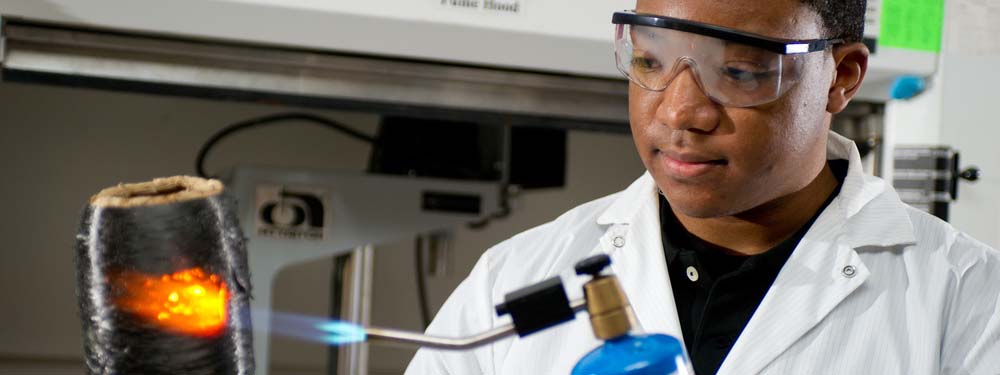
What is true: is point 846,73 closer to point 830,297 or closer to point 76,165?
point 830,297

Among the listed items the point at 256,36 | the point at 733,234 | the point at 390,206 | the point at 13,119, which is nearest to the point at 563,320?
the point at 733,234

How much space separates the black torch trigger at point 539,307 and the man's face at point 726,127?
47 centimetres

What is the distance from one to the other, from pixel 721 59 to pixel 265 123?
142 centimetres

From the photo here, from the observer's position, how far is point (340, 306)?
5.44 feet

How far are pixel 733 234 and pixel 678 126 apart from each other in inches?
8.7

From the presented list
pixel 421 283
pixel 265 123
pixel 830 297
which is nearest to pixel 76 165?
pixel 265 123

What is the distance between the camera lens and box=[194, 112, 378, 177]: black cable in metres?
2.04

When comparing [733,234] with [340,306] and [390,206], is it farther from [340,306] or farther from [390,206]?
[340,306]

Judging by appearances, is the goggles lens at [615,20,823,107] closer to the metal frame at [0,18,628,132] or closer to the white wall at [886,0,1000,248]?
the metal frame at [0,18,628,132]

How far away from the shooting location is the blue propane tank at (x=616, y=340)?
18.8 inches

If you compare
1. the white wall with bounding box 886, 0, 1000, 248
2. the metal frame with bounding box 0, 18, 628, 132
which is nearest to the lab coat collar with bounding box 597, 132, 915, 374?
the metal frame with bounding box 0, 18, 628, 132

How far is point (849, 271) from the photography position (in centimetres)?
106

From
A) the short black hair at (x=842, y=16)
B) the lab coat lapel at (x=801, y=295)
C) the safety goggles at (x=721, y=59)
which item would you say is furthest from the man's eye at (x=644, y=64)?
the lab coat lapel at (x=801, y=295)

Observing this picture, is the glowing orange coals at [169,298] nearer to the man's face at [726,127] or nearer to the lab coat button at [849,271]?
the man's face at [726,127]
